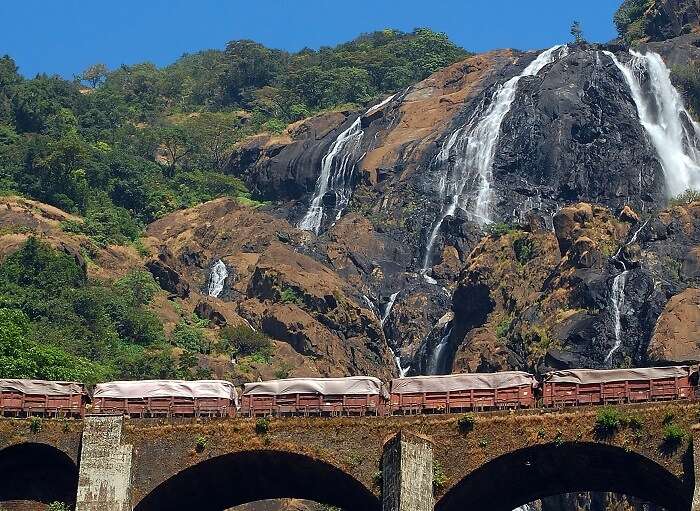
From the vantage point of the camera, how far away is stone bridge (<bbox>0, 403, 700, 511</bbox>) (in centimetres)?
6762

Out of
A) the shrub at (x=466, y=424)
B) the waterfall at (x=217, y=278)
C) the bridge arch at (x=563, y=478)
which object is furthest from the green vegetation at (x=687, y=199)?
the shrub at (x=466, y=424)

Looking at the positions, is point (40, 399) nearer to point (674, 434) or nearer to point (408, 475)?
point (408, 475)

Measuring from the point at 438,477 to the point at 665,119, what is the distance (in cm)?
10354

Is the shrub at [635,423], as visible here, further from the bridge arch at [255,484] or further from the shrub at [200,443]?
the shrub at [200,443]

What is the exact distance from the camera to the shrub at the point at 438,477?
68.3 meters

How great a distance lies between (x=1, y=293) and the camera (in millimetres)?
124938

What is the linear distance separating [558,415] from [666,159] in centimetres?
9374

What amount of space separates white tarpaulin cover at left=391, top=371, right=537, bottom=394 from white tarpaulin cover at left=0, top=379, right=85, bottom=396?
49.8 feet

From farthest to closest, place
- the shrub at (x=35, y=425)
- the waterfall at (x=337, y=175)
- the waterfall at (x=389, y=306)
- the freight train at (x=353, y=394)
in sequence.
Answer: the waterfall at (x=337, y=175), the waterfall at (x=389, y=306), the shrub at (x=35, y=425), the freight train at (x=353, y=394)

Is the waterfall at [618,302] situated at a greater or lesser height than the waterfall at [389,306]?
lesser

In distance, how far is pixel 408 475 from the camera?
66875 mm

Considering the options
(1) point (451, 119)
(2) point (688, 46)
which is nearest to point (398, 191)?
(1) point (451, 119)

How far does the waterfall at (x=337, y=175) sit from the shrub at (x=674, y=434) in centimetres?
9857

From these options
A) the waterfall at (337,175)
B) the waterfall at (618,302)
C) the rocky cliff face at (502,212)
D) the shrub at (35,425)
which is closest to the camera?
the shrub at (35,425)
